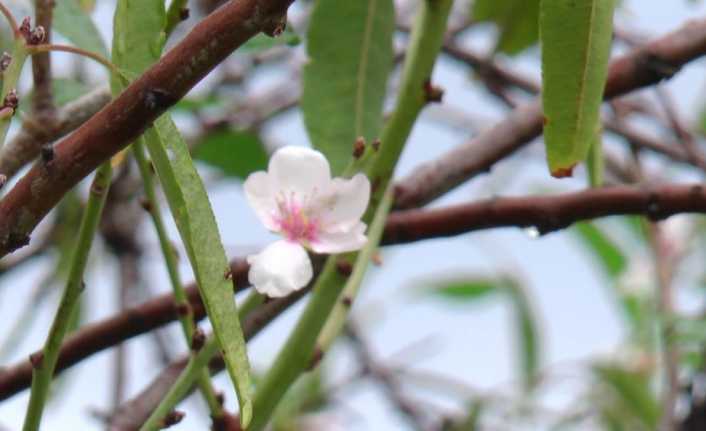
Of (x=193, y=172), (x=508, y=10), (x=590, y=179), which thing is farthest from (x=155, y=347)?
(x=193, y=172)

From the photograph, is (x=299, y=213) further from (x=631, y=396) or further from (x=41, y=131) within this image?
(x=631, y=396)

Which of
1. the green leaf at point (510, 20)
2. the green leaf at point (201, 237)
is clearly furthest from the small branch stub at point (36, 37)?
the green leaf at point (510, 20)

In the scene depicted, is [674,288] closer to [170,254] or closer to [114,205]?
[114,205]

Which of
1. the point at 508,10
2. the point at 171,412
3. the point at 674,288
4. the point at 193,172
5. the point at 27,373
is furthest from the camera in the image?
the point at 674,288

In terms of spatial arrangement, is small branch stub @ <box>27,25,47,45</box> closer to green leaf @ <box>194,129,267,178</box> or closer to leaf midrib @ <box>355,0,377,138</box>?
leaf midrib @ <box>355,0,377,138</box>

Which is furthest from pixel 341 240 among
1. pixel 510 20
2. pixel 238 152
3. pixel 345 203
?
pixel 238 152

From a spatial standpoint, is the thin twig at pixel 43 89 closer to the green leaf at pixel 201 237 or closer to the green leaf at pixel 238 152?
the green leaf at pixel 201 237
